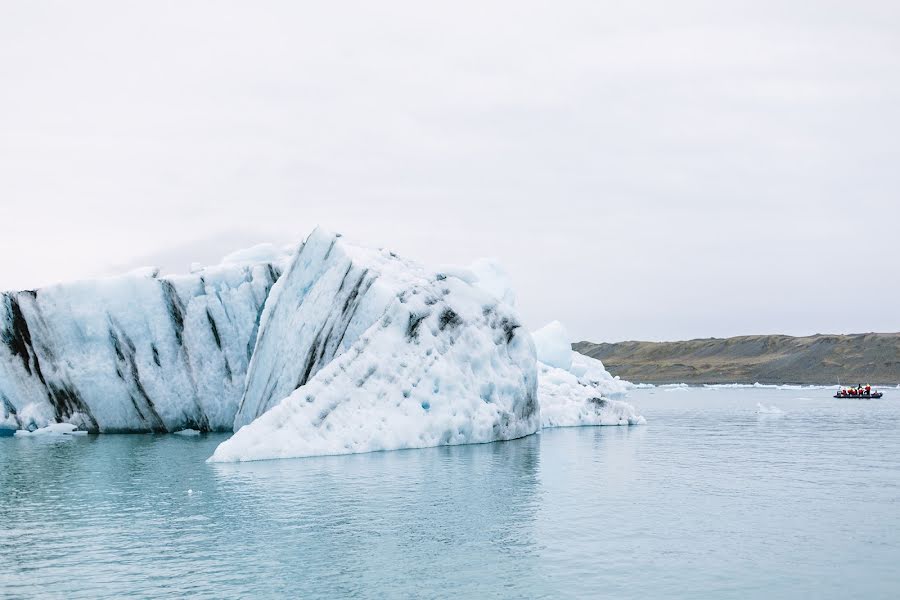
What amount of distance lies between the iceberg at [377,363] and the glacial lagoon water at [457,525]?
0.94 meters

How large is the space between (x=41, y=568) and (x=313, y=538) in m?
3.23

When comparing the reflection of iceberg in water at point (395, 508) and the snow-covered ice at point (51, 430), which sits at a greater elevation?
the snow-covered ice at point (51, 430)

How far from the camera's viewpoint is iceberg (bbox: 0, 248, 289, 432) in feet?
99.7

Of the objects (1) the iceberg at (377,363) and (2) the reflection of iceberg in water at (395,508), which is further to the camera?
(1) the iceberg at (377,363)

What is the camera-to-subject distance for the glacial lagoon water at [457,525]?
357 inches

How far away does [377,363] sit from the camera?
71.0 feet

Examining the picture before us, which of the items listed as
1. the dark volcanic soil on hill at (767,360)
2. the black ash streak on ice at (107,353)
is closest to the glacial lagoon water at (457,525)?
the black ash streak on ice at (107,353)

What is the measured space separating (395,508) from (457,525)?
156cm

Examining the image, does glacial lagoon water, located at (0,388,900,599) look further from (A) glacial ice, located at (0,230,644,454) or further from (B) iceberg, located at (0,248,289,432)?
(B) iceberg, located at (0,248,289,432)

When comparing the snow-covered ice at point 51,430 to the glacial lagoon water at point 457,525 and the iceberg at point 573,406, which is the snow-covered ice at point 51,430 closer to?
the glacial lagoon water at point 457,525

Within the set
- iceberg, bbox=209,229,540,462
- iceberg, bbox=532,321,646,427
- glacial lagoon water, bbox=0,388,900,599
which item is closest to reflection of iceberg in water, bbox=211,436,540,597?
glacial lagoon water, bbox=0,388,900,599

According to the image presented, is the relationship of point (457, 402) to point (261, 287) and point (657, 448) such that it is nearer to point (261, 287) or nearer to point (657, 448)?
point (657, 448)

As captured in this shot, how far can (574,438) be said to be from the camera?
26.9 metres

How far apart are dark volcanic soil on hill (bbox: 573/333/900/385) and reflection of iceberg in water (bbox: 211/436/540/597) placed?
96.2m
